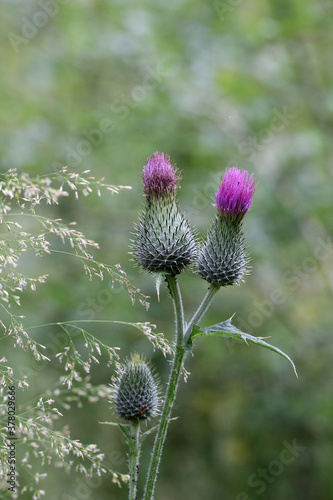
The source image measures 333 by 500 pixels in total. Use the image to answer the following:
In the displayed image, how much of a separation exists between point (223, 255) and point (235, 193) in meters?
0.33

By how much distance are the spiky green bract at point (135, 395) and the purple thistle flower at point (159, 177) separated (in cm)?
90

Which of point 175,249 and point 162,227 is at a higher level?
point 162,227

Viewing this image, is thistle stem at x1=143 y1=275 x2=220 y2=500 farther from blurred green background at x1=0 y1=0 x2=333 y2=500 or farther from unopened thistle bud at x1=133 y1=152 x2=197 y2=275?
blurred green background at x1=0 y1=0 x2=333 y2=500

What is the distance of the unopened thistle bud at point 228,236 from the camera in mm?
2680

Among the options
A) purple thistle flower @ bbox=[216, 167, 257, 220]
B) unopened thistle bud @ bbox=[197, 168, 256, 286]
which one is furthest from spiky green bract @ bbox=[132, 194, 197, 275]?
purple thistle flower @ bbox=[216, 167, 257, 220]

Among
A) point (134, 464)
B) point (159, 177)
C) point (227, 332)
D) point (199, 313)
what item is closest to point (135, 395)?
point (134, 464)

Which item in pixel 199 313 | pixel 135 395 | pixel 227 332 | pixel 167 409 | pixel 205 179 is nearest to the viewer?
pixel 227 332

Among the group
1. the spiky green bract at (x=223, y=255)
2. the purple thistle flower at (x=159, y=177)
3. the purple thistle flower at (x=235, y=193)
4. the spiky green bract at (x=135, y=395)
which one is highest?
the purple thistle flower at (x=159, y=177)

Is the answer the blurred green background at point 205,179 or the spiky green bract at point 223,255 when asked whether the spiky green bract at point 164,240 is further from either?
the blurred green background at point 205,179

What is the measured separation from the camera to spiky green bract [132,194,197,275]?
8.70ft

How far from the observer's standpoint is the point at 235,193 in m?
2.84

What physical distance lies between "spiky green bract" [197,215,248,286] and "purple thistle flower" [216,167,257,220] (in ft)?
0.21

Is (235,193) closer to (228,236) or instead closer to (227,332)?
(228,236)

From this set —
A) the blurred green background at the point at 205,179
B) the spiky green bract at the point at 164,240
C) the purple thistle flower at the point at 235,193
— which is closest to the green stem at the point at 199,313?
the spiky green bract at the point at 164,240
